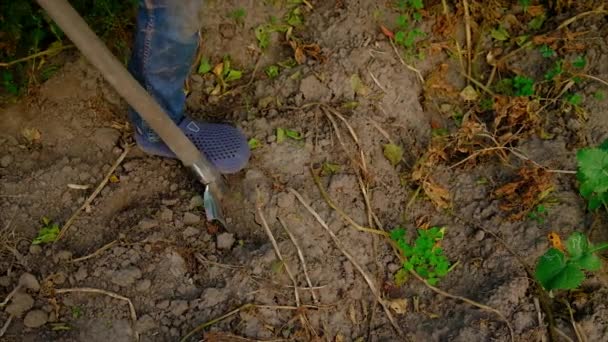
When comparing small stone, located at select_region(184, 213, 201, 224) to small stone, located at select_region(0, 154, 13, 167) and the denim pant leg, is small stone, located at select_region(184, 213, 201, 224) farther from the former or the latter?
small stone, located at select_region(0, 154, 13, 167)

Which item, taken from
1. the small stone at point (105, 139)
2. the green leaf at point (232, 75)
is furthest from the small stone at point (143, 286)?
the green leaf at point (232, 75)

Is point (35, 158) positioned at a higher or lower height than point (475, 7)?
higher

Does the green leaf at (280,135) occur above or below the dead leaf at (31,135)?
below

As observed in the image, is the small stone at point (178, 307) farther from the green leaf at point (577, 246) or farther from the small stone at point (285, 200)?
the green leaf at point (577, 246)

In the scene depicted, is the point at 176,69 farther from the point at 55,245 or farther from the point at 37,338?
the point at 37,338

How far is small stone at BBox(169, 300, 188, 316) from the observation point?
2.15m

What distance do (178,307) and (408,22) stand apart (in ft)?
4.72

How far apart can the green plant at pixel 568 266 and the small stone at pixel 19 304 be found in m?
1.52

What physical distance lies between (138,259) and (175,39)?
2.35ft

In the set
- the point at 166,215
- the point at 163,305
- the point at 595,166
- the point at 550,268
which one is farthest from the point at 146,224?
the point at 595,166

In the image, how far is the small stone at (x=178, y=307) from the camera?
2.15 m

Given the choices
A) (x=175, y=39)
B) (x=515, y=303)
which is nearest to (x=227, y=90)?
(x=175, y=39)

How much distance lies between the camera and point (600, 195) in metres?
2.19

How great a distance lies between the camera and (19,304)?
2098 millimetres
